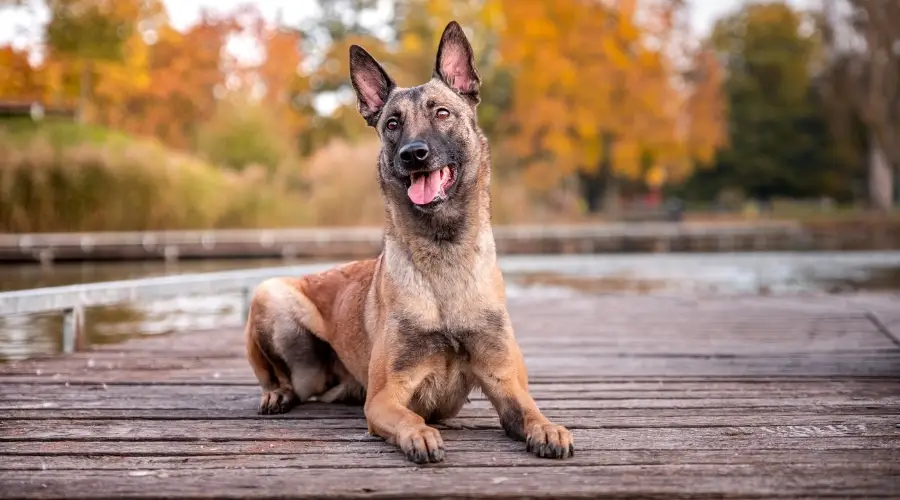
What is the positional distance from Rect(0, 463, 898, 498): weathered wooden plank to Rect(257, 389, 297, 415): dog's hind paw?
1004mm

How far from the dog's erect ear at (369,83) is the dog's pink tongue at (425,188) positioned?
1.82ft

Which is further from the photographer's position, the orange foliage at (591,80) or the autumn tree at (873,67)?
the autumn tree at (873,67)

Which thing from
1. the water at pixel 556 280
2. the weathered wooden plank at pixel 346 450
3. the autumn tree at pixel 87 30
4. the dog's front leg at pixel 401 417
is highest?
the autumn tree at pixel 87 30

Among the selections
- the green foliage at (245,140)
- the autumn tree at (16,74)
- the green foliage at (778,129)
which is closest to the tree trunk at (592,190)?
the green foliage at (778,129)

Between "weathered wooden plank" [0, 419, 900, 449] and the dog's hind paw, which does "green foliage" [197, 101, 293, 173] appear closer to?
the dog's hind paw

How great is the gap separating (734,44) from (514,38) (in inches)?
858

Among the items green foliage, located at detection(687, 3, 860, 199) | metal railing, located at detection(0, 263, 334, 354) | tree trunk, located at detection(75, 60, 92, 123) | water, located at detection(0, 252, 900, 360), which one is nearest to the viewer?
metal railing, located at detection(0, 263, 334, 354)

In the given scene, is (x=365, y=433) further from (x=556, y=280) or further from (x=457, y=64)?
(x=556, y=280)

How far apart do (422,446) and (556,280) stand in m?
13.3

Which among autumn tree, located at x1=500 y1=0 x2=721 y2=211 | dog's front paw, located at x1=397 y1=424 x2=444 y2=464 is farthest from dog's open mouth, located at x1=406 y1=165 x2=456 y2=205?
autumn tree, located at x1=500 y1=0 x2=721 y2=211

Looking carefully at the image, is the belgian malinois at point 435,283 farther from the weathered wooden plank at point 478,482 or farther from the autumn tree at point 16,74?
the autumn tree at point 16,74

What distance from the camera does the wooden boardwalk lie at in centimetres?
274

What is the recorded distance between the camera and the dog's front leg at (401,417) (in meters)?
3.04

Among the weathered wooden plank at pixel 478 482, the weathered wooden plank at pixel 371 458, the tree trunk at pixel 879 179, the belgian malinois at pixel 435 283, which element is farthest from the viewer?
the tree trunk at pixel 879 179
